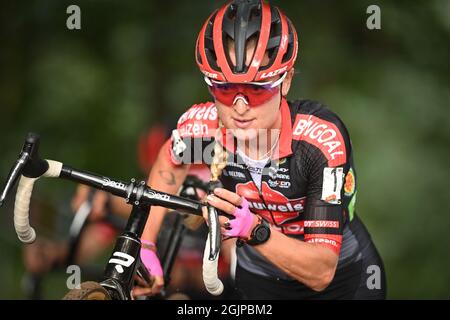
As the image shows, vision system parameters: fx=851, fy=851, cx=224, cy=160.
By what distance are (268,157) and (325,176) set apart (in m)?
0.40

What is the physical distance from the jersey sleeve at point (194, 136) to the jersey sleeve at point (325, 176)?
20.4 inches

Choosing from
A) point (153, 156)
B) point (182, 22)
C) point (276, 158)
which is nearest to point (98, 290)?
point (276, 158)

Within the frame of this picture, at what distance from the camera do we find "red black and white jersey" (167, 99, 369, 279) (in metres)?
4.43

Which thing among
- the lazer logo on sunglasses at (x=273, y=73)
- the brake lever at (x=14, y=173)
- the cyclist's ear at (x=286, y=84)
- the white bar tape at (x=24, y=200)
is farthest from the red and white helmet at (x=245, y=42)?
the brake lever at (x=14, y=173)

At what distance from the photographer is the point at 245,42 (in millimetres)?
4352

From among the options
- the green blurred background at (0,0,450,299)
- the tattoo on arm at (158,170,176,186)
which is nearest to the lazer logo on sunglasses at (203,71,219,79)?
the tattoo on arm at (158,170,176,186)

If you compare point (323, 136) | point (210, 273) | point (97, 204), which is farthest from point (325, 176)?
point (97, 204)

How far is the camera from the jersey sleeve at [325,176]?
14.4 ft

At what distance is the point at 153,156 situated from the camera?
30.6ft

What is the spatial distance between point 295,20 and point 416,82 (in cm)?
192

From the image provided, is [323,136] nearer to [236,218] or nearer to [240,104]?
[240,104]

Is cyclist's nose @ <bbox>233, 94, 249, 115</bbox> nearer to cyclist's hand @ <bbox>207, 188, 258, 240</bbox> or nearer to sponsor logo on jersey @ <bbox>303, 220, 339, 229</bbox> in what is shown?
cyclist's hand @ <bbox>207, 188, 258, 240</bbox>

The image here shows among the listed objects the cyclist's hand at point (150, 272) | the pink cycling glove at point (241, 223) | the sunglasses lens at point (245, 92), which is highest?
the sunglasses lens at point (245, 92)

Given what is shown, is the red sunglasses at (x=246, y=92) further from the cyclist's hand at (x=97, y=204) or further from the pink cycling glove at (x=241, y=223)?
the cyclist's hand at (x=97, y=204)
